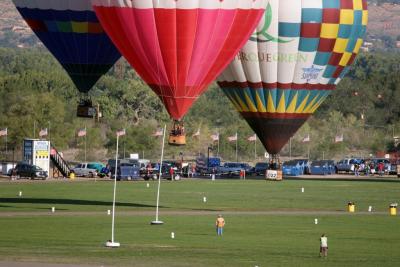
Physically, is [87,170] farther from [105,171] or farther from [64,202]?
[64,202]

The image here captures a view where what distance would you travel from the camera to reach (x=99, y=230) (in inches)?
2432

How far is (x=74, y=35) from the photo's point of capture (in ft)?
262

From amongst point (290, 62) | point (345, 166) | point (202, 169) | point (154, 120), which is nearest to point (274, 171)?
point (290, 62)

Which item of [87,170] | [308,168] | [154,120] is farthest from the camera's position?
[154,120]

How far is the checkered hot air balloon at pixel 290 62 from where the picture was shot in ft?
266

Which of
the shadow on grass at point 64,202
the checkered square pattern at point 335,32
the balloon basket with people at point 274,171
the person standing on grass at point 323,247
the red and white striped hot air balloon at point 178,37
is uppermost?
the checkered square pattern at point 335,32

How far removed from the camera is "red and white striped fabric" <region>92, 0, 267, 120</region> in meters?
65.4

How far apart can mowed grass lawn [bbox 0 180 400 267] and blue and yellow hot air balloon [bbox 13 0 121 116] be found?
24.6ft

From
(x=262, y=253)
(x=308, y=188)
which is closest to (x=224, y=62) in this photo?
(x=262, y=253)

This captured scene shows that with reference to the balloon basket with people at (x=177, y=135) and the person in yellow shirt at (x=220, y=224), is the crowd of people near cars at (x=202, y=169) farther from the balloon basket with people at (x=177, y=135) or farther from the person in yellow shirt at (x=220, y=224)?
the person in yellow shirt at (x=220, y=224)

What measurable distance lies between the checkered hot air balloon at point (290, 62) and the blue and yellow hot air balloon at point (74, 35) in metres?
7.81

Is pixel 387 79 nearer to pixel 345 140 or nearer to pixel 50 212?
pixel 345 140

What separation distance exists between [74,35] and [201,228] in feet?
65.6

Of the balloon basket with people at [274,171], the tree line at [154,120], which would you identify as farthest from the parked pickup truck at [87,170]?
the balloon basket with people at [274,171]
